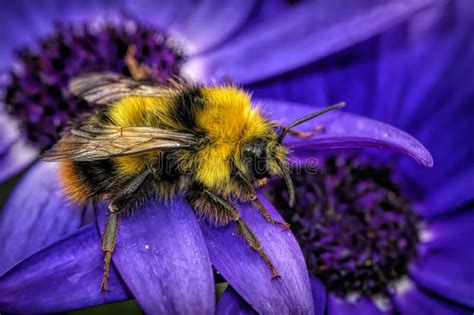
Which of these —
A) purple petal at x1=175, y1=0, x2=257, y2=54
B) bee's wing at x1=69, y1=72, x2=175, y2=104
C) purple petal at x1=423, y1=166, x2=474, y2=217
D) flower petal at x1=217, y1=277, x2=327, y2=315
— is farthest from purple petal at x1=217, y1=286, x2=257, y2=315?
purple petal at x1=175, y1=0, x2=257, y2=54

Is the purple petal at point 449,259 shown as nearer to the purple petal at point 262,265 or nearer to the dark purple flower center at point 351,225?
the dark purple flower center at point 351,225

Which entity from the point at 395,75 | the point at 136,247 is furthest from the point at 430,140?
the point at 136,247

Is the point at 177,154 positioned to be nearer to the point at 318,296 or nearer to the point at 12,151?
the point at 318,296

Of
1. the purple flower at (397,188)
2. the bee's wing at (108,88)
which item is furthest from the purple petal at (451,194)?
the bee's wing at (108,88)

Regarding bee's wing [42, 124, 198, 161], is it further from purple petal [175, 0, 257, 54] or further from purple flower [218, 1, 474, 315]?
purple petal [175, 0, 257, 54]

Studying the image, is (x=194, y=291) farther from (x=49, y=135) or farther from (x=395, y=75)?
(x=395, y=75)

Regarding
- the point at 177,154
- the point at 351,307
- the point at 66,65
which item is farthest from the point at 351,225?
the point at 66,65
